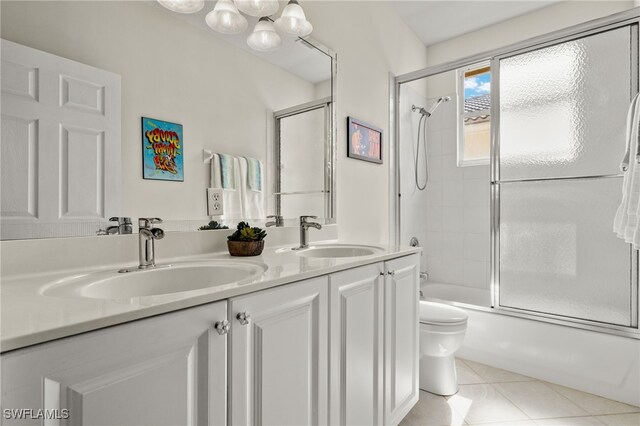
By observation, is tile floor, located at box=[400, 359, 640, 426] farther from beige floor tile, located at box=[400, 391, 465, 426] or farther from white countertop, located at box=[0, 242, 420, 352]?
white countertop, located at box=[0, 242, 420, 352]

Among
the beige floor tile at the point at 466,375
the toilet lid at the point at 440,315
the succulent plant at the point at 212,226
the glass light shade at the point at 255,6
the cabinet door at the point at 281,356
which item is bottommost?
the beige floor tile at the point at 466,375

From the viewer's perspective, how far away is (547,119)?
212cm

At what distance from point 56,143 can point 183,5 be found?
0.66m

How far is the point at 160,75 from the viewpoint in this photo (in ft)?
3.80

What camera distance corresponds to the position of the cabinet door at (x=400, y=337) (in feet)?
4.46

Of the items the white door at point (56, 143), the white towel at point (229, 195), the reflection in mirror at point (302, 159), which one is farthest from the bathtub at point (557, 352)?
the white door at point (56, 143)

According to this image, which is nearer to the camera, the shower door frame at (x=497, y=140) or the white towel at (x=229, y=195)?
the white towel at (x=229, y=195)

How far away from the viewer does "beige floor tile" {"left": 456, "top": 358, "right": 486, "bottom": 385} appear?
1988mm

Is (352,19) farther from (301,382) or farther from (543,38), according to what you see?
(301,382)

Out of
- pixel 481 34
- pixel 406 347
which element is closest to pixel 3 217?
pixel 406 347

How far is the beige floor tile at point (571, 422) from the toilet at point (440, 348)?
Result: 1.39 feet

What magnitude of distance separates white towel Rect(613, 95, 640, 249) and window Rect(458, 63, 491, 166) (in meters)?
1.35

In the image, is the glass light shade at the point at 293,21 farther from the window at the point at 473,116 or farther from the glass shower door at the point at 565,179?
the window at the point at 473,116

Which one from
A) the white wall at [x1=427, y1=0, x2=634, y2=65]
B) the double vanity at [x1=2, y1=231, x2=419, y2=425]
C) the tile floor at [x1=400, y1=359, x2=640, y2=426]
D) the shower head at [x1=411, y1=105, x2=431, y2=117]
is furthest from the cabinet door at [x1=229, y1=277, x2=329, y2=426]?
the white wall at [x1=427, y1=0, x2=634, y2=65]
